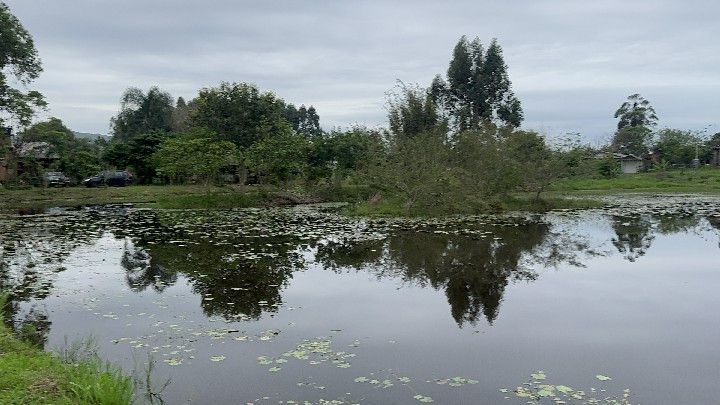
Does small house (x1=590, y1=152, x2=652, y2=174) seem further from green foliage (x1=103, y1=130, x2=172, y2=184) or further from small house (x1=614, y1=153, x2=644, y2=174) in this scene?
green foliage (x1=103, y1=130, x2=172, y2=184)

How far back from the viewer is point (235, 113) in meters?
41.6

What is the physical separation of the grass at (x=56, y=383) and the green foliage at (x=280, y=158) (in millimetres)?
24071

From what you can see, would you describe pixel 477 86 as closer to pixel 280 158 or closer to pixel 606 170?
pixel 606 170

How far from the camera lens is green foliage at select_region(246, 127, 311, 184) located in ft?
96.3

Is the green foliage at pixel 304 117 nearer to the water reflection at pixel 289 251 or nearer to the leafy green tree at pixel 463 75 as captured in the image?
the leafy green tree at pixel 463 75

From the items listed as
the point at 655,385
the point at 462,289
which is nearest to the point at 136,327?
the point at 462,289

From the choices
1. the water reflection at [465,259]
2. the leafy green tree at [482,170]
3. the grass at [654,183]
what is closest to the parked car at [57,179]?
the leafy green tree at [482,170]

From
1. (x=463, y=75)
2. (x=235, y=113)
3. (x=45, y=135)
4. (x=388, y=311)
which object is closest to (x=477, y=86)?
(x=463, y=75)

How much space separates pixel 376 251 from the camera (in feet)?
45.0

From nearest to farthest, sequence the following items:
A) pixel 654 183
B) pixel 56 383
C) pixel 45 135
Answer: pixel 56 383 → pixel 45 135 → pixel 654 183

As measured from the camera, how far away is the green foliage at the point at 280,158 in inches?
1156

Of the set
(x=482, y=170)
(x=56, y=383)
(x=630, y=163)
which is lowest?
(x=56, y=383)

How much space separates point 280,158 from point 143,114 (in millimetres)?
33326

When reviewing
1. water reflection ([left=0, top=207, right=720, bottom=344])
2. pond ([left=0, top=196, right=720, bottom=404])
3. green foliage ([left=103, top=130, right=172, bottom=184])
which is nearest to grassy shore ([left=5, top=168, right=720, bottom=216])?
water reflection ([left=0, top=207, right=720, bottom=344])
